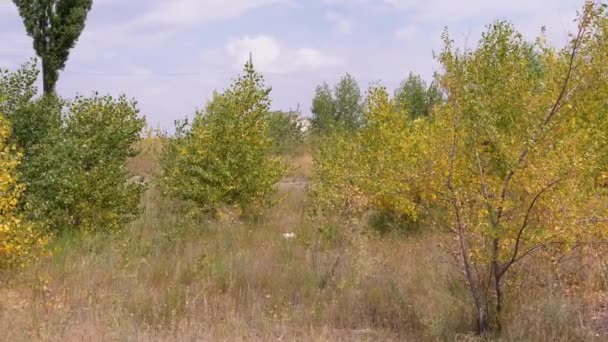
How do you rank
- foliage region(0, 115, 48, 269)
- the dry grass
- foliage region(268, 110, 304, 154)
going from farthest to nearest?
foliage region(268, 110, 304, 154)
foliage region(0, 115, 48, 269)
the dry grass

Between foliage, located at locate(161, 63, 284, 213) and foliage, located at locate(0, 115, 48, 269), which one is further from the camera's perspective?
foliage, located at locate(161, 63, 284, 213)

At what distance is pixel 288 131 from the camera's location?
29.6m

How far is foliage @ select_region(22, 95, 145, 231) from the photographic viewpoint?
27.9 feet

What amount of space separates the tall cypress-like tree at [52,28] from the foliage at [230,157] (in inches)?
149

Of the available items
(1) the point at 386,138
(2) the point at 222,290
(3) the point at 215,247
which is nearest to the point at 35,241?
(2) the point at 222,290

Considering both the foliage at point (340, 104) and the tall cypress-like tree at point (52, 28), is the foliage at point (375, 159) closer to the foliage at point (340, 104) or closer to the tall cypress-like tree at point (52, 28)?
the tall cypress-like tree at point (52, 28)

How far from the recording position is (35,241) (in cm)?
693

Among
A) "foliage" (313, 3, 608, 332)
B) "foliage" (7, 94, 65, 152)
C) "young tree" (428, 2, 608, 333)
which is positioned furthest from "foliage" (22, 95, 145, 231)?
"young tree" (428, 2, 608, 333)

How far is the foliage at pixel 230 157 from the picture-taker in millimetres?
11406

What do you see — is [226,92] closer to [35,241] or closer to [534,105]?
[35,241]

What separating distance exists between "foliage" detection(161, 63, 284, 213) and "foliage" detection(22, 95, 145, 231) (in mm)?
1396

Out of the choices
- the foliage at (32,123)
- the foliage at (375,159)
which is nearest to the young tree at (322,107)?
the foliage at (375,159)

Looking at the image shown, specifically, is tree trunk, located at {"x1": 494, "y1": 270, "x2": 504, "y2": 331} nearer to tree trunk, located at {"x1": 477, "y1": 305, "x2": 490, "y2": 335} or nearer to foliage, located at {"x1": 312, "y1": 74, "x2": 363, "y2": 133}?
tree trunk, located at {"x1": 477, "y1": 305, "x2": 490, "y2": 335}

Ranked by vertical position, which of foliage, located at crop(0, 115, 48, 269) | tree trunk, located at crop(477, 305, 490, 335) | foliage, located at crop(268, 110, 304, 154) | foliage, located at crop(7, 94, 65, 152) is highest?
foliage, located at crop(268, 110, 304, 154)
